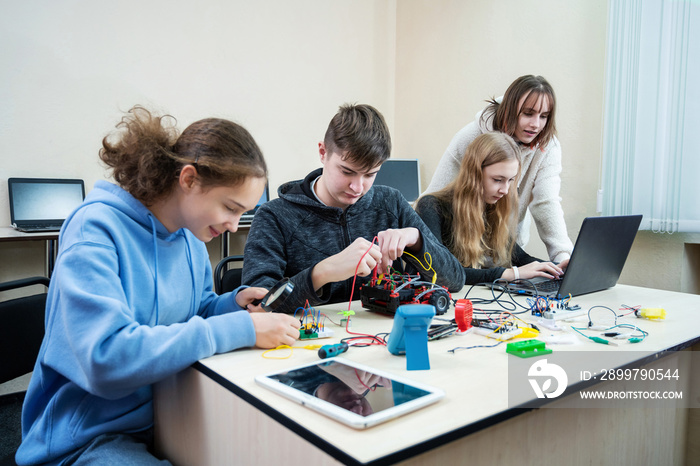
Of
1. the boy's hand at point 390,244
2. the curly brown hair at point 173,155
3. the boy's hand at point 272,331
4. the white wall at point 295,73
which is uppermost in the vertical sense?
the white wall at point 295,73

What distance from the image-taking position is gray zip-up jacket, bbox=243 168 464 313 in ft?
4.62

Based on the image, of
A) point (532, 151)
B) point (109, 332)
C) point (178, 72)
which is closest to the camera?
point (109, 332)

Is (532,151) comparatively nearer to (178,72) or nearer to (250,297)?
(250,297)

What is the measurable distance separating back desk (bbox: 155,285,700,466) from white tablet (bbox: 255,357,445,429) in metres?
0.01

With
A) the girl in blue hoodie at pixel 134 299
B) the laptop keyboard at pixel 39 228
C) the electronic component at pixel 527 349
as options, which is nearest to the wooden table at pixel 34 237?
the laptop keyboard at pixel 39 228

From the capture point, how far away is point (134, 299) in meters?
0.93

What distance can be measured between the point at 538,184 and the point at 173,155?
1.69m

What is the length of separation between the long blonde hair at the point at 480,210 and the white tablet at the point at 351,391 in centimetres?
106

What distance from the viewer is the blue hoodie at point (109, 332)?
30.7 inches

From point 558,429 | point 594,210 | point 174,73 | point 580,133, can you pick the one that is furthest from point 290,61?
point 558,429

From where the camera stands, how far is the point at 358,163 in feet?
4.48

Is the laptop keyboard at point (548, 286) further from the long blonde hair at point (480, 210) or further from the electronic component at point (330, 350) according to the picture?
the electronic component at point (330, 350)

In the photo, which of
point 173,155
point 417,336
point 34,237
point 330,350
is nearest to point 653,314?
point 417,336

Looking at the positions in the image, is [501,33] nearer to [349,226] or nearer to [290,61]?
[290,61]
